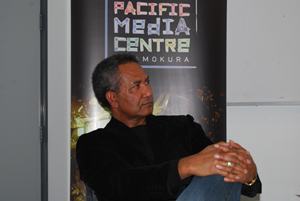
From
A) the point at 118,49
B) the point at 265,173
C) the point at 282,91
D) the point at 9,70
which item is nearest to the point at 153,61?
the point at 118,49

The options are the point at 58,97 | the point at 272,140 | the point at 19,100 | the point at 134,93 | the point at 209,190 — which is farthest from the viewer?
the point at 272,140

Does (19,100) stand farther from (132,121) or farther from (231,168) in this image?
(231,168)

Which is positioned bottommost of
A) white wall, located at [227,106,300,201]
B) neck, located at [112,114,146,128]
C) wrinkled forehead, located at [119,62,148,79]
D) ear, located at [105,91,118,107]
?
white wall, located at [227,106,300,201]

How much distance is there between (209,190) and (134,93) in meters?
0.67

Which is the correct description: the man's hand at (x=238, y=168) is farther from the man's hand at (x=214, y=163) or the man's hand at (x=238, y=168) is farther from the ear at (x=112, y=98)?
the ear at (x=112, y=98)

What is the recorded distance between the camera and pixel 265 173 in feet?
8.89

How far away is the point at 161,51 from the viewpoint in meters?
2.25

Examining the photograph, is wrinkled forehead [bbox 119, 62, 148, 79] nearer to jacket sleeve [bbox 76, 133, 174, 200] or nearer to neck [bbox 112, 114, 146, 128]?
neck [bbox 112, 114, 146, 128]

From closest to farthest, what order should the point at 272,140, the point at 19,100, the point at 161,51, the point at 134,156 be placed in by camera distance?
the point at 134,156
the point at 19,100
the point at 161,51
the point at 272,140

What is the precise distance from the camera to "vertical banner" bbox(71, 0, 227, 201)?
7.20 ft

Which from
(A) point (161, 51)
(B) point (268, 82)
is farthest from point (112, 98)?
(B) point (268, 82)

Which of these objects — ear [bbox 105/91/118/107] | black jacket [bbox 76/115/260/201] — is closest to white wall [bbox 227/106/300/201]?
black jacket [bbox 76/115/260/201]

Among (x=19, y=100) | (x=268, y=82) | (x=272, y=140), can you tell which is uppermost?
(x=268, y=82)

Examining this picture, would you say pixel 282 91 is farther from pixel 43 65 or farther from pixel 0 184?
pixel 0 184
